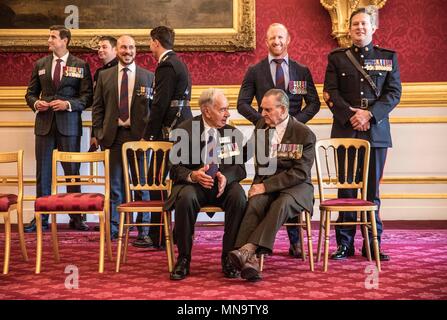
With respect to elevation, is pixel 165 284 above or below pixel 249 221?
below

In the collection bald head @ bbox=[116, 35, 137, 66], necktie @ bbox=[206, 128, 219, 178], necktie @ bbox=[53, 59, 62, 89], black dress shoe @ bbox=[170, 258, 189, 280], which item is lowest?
black dress shoe @ bbox=[170, 258, 189, 280]

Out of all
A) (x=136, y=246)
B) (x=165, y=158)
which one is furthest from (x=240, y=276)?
(x=136, y=246)

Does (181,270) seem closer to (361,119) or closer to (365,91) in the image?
(361,119)

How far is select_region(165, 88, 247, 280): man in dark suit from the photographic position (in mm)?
4473

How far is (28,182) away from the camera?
705cm

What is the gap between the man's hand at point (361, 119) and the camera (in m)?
5.05

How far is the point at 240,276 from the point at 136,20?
3.41m

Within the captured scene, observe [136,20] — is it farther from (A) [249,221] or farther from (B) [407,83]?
(A) [249,221]

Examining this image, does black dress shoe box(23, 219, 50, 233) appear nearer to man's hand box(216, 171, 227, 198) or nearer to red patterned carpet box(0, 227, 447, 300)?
red patterned carpet box(0, 227, 447, 300)

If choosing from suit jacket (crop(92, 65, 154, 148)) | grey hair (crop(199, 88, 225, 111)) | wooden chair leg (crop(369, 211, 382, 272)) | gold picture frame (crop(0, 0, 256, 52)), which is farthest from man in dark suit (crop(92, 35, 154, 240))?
wooden chair leg (crop(369, 211, 382, 272))

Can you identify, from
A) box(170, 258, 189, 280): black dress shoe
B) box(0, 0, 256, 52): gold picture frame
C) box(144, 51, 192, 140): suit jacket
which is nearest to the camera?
box(170, 258, 189, 280): black dress shoe

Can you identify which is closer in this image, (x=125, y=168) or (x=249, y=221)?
(x=249, y=221)

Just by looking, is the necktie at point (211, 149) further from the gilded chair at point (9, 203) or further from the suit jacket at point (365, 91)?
the gilded chair at point (9, 203)

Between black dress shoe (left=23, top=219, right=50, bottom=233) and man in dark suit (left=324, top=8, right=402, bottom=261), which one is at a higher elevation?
man in dark suit (left=324, top=8, right=402, bottom=261)
